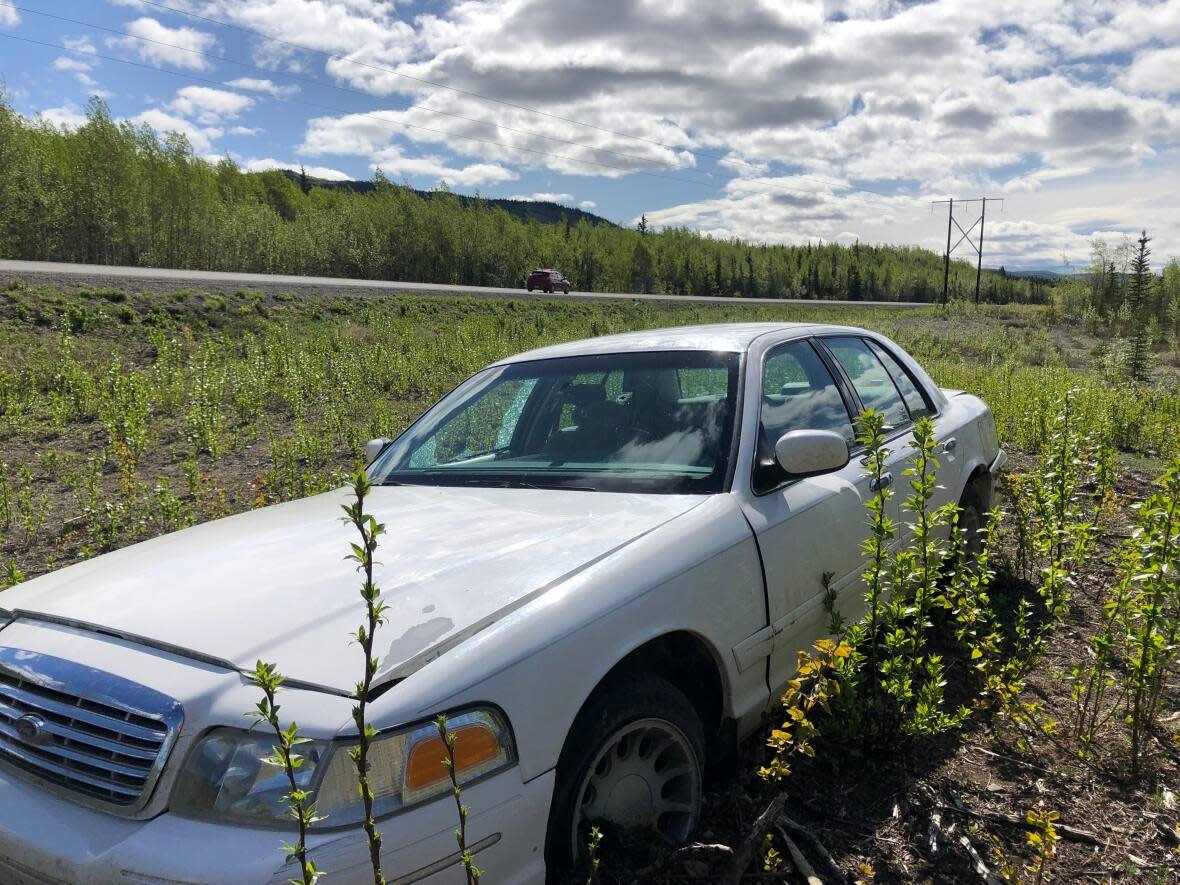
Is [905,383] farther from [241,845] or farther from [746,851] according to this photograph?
[241,845]

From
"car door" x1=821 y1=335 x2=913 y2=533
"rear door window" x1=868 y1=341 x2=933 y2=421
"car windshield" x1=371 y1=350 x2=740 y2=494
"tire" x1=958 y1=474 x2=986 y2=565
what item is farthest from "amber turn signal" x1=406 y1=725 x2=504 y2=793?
"tire" x1=958 y1=474 x2=986 y2=565

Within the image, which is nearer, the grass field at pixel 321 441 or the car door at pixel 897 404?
the grass field at pixel 321 441

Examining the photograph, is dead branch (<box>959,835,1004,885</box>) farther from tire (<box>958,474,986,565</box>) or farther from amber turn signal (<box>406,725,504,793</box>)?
tire (<box>958,474,986,565</box>)

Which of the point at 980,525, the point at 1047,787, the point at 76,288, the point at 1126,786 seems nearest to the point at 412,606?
the point at 1047,787

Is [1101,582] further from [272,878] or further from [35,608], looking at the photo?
[35,608]

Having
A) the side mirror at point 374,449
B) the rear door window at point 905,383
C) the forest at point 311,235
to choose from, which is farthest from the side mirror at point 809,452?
the forest at point 311,235

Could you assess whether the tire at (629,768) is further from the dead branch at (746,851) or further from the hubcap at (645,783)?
the dead branch at (746,851)

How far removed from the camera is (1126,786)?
105 inches

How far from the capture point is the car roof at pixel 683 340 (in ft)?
10.4

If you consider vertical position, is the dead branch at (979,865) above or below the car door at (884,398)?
below

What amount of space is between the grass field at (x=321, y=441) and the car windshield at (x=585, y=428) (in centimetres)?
81

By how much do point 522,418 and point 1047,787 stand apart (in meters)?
2.39

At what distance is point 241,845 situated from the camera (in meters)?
1.44

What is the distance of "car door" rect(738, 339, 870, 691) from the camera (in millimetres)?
2564
